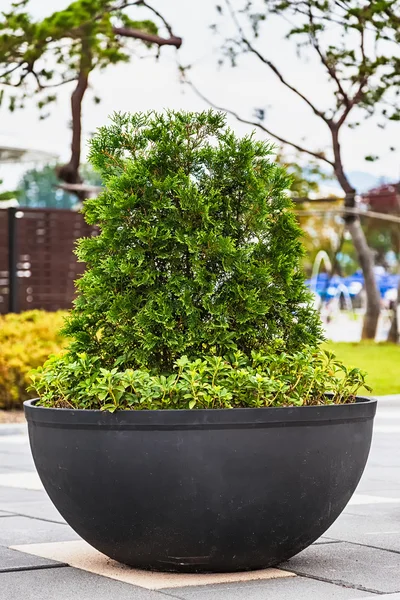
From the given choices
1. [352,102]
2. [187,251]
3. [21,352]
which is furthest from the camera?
[352,102]

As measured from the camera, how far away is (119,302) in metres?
5.05

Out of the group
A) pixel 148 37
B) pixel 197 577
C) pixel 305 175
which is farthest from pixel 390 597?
pixel 305 175

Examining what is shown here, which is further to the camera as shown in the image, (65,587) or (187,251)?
(187,251)

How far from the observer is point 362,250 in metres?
26.2

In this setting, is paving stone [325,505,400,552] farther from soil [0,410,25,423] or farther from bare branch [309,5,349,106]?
bare branch [309,5,349,106]

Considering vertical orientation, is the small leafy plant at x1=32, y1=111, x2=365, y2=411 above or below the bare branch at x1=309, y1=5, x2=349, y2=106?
below

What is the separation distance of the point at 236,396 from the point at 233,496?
46 cm

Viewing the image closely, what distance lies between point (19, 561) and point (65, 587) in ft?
2.15

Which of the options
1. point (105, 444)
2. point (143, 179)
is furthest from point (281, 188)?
point (105, 444)

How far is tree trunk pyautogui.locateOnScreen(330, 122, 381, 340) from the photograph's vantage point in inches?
952

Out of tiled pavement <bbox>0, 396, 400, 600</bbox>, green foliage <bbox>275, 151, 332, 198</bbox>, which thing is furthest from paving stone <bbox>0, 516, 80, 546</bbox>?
green foliage <bbox>275, 151, 332, 198</bbox>

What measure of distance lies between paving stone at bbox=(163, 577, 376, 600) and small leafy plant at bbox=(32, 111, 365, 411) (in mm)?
775

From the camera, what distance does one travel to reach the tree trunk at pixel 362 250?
24.2 meters

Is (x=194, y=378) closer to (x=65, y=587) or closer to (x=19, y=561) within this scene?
(x=65, y=587)
